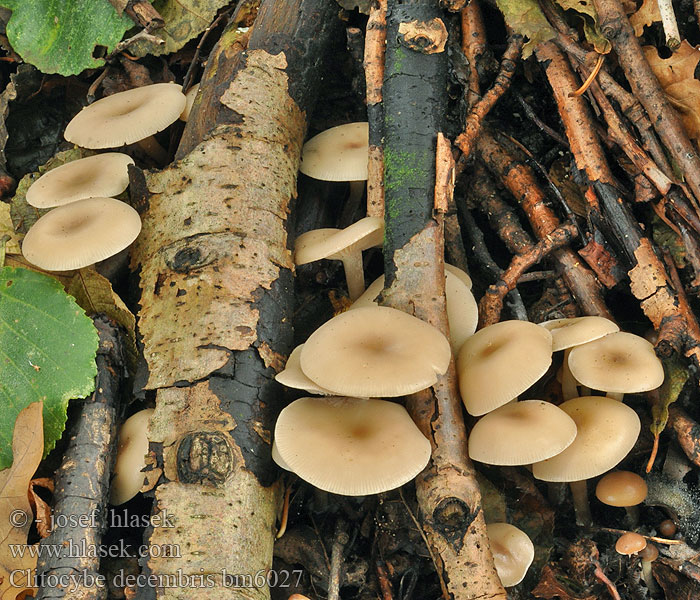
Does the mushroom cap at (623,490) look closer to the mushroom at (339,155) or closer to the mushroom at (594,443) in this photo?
the mushroom at (594,443)

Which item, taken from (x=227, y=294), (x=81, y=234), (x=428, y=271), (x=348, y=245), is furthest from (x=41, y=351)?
(x=428, y=271)

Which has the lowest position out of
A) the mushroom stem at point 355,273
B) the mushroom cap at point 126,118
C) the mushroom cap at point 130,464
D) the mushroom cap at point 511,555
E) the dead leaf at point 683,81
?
the mushroom cap at point 511,555

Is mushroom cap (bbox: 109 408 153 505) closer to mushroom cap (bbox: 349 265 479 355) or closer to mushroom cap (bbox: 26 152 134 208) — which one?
mushroom cap (bbox: 349 265 479 355)

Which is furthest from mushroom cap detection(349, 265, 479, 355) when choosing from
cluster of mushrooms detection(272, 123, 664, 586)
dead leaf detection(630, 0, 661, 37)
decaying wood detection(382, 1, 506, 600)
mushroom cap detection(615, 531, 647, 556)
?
dead leaf detection(630, 0, 661, 37)

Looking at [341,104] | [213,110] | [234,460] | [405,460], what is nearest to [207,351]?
[234,460]

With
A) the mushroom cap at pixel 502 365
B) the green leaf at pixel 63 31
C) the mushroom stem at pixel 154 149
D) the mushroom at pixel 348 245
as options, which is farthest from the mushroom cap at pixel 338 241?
the green leaf at pixel 63 31

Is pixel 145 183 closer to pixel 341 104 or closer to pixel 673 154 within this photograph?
pixel 341 104

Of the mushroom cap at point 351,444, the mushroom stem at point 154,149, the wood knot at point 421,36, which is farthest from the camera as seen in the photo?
the mushroom stem at point 154,149
